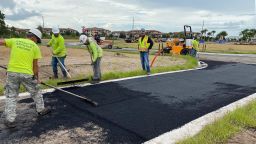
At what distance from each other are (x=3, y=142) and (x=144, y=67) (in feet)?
25.6

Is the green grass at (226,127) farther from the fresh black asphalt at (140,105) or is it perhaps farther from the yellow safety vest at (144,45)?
the yellow safety vest at (144,45)

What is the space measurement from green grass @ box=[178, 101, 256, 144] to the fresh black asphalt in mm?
597

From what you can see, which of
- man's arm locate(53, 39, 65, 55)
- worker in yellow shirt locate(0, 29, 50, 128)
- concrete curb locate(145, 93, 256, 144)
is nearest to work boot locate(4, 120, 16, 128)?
worker in yellow shirt locate(0, 29, 50, 128)

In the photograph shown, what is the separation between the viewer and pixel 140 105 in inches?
247

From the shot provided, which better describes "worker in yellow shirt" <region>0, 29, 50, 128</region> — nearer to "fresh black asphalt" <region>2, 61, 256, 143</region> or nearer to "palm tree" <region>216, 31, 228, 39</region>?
"fresh black asphalt" <region>2, 61, 256, 143</region>

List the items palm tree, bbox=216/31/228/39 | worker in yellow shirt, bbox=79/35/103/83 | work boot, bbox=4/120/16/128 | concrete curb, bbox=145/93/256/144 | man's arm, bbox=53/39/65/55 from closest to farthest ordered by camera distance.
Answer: concrete curb, bbox=145/93/256/144
work boot, bbox=4/120/16/128
worker in yellow shirt, bbox=79/35/103/83
man's arm, bbox=53/39/65/55
palm tree, bbox=216/31/228/39

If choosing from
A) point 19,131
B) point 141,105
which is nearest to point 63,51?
point 141,105

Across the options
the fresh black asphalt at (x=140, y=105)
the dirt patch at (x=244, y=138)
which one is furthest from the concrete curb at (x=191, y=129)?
the dirt patch at (x=244, y=138)

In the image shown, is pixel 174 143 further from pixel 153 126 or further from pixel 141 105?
pixel 141 105

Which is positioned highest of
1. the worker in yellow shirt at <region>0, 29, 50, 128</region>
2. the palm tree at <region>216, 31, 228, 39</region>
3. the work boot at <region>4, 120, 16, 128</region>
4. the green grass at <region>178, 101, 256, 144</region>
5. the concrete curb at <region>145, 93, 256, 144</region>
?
the palm tree at <region>216, 31, 228, 39</region>

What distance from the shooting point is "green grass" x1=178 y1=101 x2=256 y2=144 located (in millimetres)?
4180

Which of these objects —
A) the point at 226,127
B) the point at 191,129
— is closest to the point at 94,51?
the point at 191,129

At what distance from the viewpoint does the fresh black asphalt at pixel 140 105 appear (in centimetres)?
478

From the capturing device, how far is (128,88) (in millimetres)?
8086
